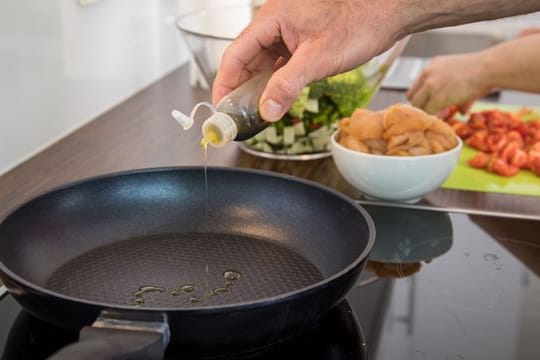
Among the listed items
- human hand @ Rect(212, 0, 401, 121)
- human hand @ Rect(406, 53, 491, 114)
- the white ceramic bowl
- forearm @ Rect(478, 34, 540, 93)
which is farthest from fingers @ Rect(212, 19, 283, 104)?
forearm @ Rect(478, 34, 540, 93)

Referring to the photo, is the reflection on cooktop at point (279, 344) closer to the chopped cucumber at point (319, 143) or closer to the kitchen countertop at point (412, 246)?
the kitchen countertop at point (412, 246)

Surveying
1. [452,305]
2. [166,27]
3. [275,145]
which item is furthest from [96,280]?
[166,27]

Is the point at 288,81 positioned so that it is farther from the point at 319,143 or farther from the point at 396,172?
the point at 319,143

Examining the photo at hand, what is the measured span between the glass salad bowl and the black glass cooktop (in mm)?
247

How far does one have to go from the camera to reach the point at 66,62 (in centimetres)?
138

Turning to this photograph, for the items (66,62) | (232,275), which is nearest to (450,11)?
(232,275)

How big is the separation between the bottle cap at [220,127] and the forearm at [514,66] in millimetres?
795

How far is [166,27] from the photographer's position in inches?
72.7

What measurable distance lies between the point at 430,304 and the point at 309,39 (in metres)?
0.33

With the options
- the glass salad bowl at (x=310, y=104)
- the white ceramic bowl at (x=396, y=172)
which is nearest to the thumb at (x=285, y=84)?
the white ceramic bowl at (x=396, y=172)

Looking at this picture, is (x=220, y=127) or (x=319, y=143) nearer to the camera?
(x=220, y=127)

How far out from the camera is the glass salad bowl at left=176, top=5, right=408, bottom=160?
1322 millimetres

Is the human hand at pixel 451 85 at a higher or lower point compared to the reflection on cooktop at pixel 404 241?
higher

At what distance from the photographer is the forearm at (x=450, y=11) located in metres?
0.94
